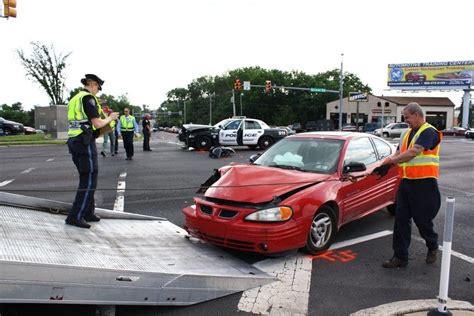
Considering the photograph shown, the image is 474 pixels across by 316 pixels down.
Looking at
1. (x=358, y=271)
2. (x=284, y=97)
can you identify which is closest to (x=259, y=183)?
(x=358, y=271)

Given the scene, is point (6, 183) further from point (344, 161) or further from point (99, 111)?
point (344, 161)

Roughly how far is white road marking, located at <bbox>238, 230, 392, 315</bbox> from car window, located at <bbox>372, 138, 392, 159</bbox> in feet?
8.05

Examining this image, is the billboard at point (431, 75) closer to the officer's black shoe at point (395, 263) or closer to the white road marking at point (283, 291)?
the officer's black shoe at point (395, 263)

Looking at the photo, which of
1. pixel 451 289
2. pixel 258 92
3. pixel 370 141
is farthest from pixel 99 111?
pixel 258 92

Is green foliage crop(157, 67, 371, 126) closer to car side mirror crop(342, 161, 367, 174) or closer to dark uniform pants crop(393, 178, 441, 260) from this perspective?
car side mirror crop(342, 161, 367, 174)

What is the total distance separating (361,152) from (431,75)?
72.1 meters

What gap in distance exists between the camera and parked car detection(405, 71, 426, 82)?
70.0m

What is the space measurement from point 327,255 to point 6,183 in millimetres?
8250

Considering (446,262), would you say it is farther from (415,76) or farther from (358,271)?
(415,76)

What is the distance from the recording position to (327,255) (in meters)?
4.91

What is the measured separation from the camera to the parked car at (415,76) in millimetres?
70000

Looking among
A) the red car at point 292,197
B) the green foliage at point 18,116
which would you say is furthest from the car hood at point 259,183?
Result: the green foliage at point 18,116

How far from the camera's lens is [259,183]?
480 centimetres

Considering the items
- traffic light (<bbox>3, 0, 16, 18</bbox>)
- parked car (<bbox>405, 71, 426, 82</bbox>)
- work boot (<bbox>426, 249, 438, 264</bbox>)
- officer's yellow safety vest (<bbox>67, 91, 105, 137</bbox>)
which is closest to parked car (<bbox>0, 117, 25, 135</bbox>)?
traffic light (<bbox>3, 0, 16, 18</bbox>)
